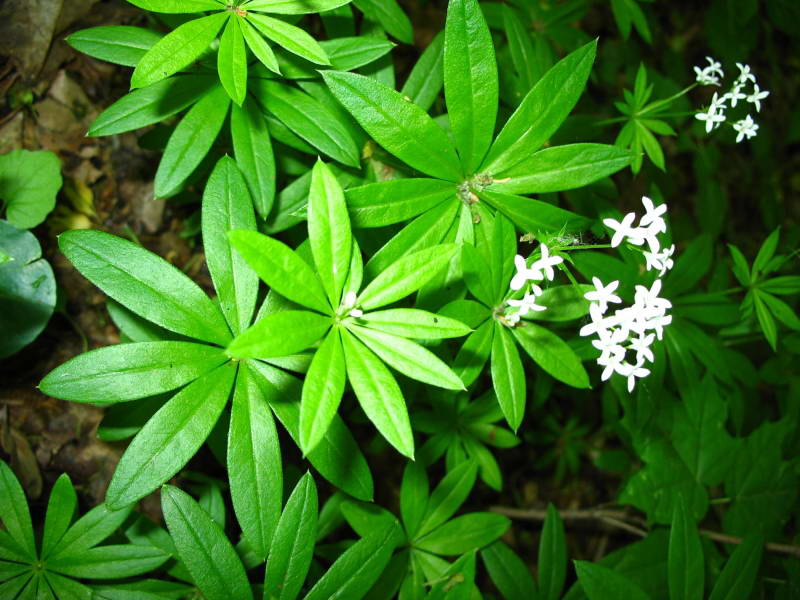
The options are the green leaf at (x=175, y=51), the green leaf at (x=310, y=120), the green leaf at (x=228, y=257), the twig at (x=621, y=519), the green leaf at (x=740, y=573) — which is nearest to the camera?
the green leaf at (x=175, y=51)

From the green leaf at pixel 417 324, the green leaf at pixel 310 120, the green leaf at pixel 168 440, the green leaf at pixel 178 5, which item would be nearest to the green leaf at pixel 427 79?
the green leaf at pixel 310 120

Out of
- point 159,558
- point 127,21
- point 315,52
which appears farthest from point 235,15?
point 159,558

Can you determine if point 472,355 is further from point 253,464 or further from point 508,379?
point 253,464

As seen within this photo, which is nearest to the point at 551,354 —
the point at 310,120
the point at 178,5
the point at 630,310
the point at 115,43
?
the point at 630,310

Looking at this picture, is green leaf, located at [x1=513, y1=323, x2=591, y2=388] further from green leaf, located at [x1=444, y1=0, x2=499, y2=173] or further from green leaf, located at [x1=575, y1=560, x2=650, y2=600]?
green leaf, located at [x1=575, y1=560, x2=650, y2=600]

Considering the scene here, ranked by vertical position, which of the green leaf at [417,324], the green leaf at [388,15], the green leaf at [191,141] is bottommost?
the green leaf at [417,324]

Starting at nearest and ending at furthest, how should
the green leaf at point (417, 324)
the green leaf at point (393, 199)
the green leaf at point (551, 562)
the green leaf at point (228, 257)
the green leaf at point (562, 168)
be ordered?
the green leaf at point (417, 324)
the green leaf at point (393, 199)
the green leaf at point (228, 257)
the green leaf at point (562, 168)
the green leaf at point (551, 562)

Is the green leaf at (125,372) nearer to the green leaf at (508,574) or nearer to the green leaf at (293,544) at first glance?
the green leaf at (293,544)

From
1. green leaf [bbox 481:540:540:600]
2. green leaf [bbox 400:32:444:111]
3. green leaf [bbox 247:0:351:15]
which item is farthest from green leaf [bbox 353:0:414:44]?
green leaf [bbox 481:540:540:600]
